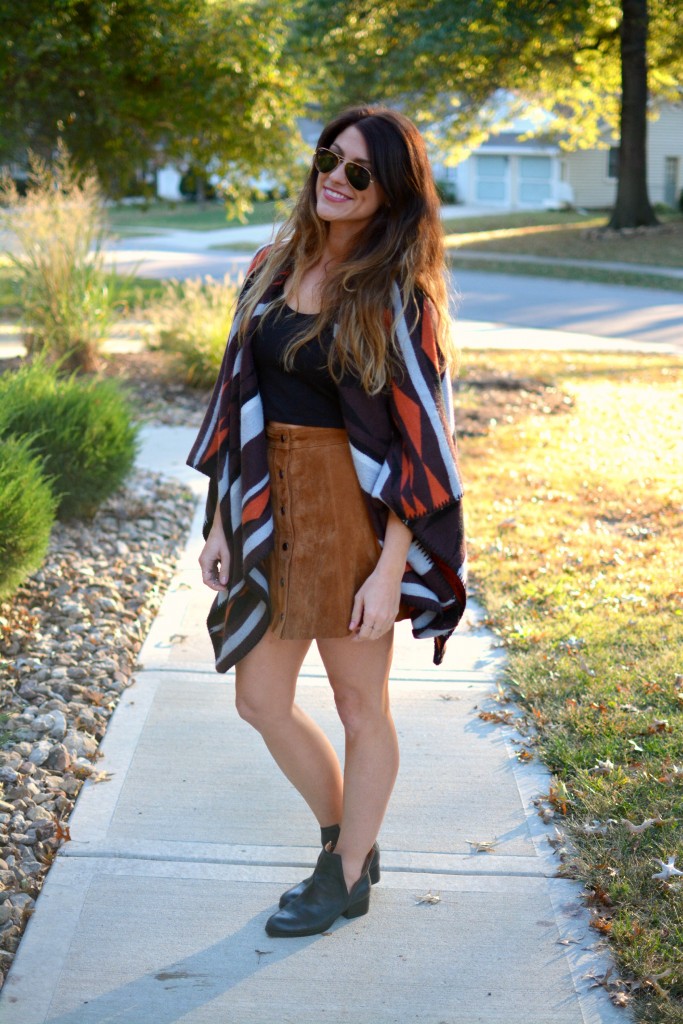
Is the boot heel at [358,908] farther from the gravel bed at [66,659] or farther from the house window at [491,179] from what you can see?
the house window at [491,179]

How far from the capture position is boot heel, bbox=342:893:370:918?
2.96 metres

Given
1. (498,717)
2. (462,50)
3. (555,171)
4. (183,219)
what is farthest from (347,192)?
(555,171)

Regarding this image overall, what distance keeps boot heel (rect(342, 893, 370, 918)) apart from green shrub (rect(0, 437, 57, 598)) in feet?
7.09

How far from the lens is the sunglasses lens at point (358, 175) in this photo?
8.39 feet

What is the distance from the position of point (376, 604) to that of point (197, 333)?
7624mm

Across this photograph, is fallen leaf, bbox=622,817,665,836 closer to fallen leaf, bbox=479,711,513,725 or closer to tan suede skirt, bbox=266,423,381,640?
fallen leaf, bbox=479,711,513,725

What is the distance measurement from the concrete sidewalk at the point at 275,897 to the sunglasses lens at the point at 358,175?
1.89 m

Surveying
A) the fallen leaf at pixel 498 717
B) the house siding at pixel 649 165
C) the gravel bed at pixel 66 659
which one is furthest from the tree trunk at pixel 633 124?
the fallen leaf at pixel 498 717

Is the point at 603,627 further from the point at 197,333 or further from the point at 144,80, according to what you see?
the point at 144,80

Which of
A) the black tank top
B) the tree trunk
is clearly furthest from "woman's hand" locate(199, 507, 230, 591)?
the tree trunk

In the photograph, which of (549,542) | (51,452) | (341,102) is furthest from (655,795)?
(341,102)

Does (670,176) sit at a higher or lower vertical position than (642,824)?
higher

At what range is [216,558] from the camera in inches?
115

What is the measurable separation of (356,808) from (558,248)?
2455 centimetres
